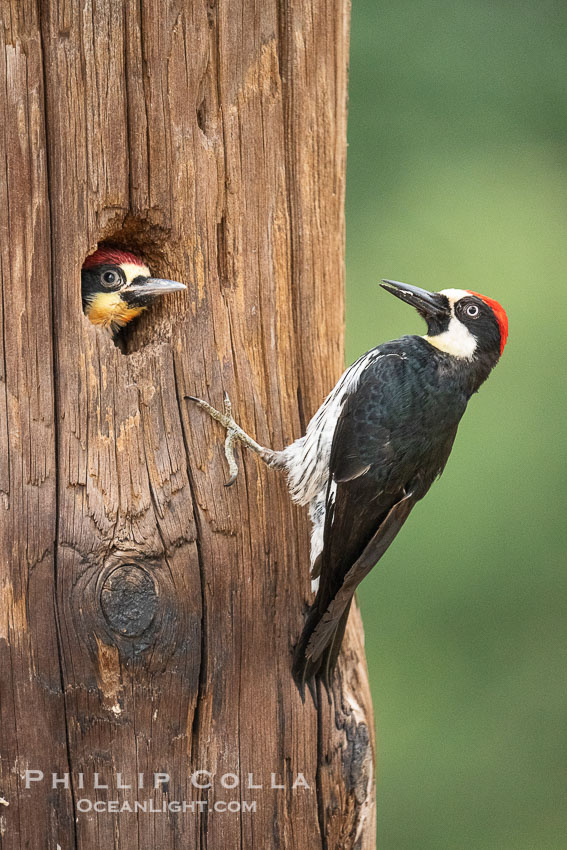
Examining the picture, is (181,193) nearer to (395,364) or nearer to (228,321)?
(228,321)

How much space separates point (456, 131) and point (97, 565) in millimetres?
4288

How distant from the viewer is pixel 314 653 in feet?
10.1

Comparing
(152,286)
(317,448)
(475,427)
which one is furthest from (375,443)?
(475,427)

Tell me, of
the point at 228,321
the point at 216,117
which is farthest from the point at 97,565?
the point at 216,117

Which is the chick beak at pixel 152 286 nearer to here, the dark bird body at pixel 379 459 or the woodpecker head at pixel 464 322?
the dark bird body at pixel 379 459

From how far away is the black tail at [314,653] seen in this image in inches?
122

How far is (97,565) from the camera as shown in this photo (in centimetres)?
285

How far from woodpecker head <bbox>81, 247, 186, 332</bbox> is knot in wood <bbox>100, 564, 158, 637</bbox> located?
2.76 ft

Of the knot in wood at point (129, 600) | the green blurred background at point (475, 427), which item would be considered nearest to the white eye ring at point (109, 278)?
the knot in wood at point (129, 600)

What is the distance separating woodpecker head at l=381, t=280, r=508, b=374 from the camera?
3535mm

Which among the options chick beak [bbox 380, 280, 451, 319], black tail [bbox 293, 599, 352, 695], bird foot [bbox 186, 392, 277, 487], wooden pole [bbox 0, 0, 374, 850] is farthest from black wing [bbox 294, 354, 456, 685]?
bird foot [bbox 186, 392, 277, 487]

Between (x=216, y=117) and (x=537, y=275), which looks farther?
(x=537, y=275)

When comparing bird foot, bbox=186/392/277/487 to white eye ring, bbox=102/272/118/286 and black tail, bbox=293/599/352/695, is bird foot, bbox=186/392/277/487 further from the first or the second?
white eye ring, bbox=102/272/118/286

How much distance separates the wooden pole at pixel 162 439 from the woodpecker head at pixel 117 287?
0.06 m
